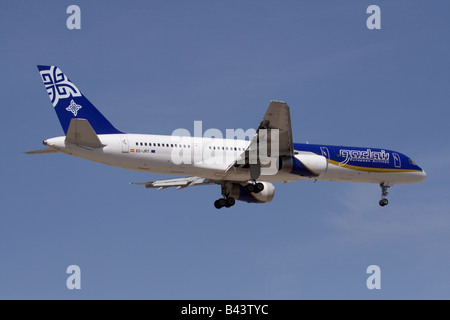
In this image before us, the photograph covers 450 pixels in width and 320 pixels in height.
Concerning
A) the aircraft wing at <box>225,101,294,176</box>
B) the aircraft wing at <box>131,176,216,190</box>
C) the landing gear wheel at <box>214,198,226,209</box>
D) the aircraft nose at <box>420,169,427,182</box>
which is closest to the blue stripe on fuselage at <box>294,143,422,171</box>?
the aircraft nose at <box>420,169,427,182</box>

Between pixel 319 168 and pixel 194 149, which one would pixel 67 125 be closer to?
pixel 194 149

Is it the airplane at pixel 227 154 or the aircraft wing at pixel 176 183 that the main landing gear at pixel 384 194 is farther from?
the aircraft wing at pixel 176 183

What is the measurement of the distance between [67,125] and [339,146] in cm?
1612

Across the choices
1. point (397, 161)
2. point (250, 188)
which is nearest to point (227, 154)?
point (250, 188)

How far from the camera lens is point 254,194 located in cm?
4356

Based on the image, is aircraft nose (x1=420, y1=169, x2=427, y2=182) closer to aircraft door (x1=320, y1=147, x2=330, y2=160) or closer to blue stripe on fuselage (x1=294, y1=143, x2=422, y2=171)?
blue stripe on fuselage (x1=294, y1=143, x2=422, y2=171)

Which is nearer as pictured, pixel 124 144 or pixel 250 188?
pixel 124 144

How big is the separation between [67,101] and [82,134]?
8.51 feet

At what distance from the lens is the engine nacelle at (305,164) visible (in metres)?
38.7

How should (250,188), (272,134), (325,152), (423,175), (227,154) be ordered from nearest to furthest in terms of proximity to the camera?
(272,134)
(227,154)
(250,188)
(325,152)
(423,175)

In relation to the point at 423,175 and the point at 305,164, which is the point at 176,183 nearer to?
the point at 305,164

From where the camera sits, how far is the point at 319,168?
3978 cm

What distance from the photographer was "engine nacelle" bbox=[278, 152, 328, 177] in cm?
3866

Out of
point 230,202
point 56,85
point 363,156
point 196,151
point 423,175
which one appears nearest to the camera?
point 56,85
